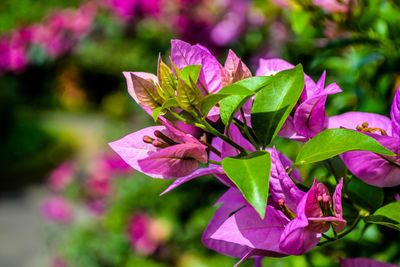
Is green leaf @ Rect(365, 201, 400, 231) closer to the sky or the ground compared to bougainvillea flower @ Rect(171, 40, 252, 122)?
closer to the ground

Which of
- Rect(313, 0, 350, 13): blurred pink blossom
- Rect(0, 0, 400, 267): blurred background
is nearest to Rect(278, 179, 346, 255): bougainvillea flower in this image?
Rect(0, 0, 400, 267): blurred background

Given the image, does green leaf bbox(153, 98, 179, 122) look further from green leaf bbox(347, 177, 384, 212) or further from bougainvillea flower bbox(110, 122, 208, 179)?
green leaf bbox(347, 177, 384, 212)

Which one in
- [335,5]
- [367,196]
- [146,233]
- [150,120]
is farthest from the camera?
[150,120]

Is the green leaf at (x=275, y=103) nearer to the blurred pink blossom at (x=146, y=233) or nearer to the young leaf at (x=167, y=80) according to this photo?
the young leaf at (x=167, y=80)

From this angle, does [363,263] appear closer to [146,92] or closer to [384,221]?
[384,221]

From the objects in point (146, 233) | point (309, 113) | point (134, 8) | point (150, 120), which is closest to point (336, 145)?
point (309, 113)

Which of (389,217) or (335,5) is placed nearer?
(389,217)

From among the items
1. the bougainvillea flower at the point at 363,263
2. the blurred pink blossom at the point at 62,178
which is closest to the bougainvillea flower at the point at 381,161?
the bougainvillea flower at the point at 363,263
